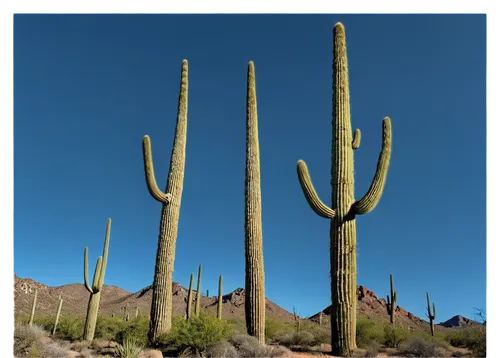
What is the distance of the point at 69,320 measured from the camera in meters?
23.8

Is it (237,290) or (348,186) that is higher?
(237,290)

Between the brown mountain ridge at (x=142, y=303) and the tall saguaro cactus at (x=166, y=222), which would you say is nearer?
the tall saguaro cactus at (x=166, y=222)

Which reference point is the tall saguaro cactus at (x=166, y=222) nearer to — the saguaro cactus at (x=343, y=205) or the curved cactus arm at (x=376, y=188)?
the saguaro cactus at (x=343, y=205)

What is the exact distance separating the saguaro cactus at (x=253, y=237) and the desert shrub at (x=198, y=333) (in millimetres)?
920

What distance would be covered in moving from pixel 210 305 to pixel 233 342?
48640mm

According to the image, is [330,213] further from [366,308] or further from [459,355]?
[366,308]

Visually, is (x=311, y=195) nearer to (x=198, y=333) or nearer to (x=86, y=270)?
Result: (x=198, y=333)

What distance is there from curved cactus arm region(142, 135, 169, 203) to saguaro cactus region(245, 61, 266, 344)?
2943mm

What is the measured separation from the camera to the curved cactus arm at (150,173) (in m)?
14.8

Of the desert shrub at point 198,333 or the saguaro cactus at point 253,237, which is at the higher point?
the saguaro cactus at point 253,237

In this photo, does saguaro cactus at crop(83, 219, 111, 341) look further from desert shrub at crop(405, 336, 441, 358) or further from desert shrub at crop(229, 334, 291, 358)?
desert shrub at crop(405, 336, 441, 358)

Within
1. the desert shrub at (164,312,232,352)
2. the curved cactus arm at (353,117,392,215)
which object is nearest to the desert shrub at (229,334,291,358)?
the desert shrub at (164,312,232,352)

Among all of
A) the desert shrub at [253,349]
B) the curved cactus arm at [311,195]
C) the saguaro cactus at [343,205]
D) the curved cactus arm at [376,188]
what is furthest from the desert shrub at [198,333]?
the curved cactus arm at [376,188]
